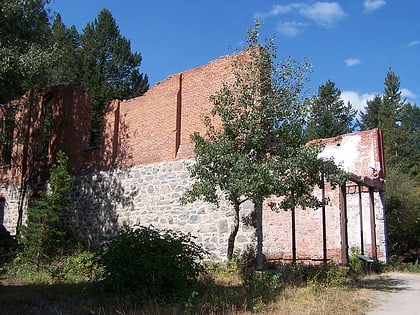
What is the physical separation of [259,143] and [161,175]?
20.2 ft

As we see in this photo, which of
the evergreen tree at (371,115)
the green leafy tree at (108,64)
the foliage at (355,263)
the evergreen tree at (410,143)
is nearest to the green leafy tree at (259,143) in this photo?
the foliage at (355,263)

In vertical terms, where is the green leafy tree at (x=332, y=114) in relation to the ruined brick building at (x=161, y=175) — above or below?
above

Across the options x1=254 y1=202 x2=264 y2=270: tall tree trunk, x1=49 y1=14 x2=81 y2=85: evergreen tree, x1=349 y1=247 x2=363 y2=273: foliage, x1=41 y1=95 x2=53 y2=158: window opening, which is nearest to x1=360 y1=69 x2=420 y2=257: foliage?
x1=349 y1=247 x2=363 y2=273: foliage

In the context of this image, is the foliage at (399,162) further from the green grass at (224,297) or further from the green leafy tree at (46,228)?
the green leafy tree at (46,228)

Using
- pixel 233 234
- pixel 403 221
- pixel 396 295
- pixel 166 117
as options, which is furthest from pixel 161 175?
pixel 403 221

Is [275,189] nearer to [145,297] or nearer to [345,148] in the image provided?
[145,297]

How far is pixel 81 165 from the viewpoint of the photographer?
19.9m

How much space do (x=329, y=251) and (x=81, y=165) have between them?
11.1m

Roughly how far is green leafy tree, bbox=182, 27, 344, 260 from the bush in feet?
6.27

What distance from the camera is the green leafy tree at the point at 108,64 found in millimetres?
29359

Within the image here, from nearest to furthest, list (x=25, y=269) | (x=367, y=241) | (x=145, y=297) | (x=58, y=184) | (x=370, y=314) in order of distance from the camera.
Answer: (x=370, y=314) < (x=145, y=297) < (x=25, y=269) < (x=58, y=184) < (x=367, y=241)

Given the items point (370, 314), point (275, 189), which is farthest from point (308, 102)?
point (370, 314)

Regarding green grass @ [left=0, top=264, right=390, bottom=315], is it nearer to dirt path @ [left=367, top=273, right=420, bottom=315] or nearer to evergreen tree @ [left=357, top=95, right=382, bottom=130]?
dirt path @ [left=367, top=273, right=420, bottom=315]

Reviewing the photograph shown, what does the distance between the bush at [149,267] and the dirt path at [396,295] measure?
12.0ft
